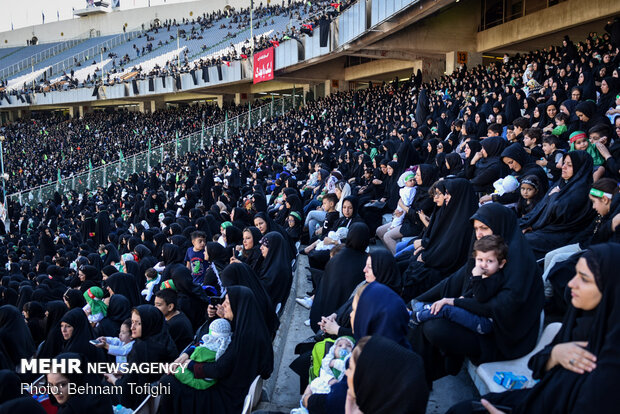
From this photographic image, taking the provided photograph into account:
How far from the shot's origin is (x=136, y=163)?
22.2 m

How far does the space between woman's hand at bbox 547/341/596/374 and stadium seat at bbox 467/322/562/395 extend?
0.61 metres

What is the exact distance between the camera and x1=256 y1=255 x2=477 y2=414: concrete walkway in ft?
10.9

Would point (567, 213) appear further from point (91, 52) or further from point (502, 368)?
point (91, 52)

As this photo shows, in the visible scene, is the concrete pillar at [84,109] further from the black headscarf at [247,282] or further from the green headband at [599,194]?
the green headband at [599,194]

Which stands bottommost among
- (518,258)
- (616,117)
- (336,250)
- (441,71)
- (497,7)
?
(336,250)

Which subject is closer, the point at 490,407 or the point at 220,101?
the point at 490,407

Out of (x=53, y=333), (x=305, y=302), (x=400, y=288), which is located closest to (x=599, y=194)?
(x=400, y=288)

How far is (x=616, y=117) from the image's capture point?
608 cm

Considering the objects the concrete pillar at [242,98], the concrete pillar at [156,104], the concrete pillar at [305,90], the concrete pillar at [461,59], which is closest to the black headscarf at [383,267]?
the concrete pillar at [461,59]

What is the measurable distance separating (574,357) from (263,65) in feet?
77.4

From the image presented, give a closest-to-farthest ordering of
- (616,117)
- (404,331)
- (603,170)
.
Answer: (404,331), (603,170), (616,117)

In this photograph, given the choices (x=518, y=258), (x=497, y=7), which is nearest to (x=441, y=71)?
(x=497, y=7)

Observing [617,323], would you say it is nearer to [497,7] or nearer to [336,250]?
[336,250]

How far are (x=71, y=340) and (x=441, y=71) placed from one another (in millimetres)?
17907
